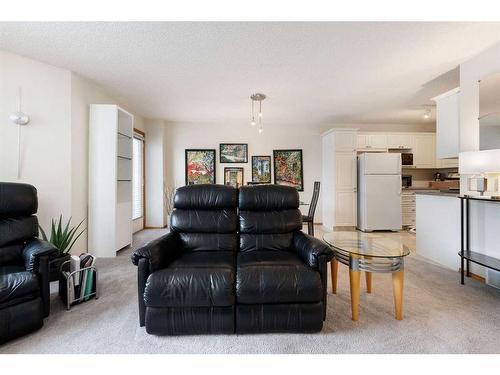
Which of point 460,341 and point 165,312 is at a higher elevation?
point 165,312

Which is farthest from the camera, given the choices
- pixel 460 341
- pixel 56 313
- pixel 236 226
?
pixel 236 226

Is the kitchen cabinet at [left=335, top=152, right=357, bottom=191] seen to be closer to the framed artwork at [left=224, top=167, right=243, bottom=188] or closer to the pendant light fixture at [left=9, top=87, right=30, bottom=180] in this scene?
the framed artwork at [left=224, top=167, right=243, bottom=188]

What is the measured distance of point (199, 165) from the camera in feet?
18.7

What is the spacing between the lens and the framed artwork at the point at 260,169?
5785 mm

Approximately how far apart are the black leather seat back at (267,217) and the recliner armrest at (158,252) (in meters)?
0.64

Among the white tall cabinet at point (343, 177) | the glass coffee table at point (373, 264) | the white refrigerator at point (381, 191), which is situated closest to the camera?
the glass coffee table at point (373, 264)

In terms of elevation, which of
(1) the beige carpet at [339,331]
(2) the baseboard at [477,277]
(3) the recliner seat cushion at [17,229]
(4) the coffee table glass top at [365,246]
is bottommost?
(1) the beige carpet at [339,331]

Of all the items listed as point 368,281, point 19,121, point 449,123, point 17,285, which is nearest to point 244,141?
point 449,123

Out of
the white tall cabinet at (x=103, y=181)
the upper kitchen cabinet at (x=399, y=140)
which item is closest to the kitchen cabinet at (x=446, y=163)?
the upper kitchen cabinet at (x=399, y=140)

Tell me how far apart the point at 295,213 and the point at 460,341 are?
1.49 metres

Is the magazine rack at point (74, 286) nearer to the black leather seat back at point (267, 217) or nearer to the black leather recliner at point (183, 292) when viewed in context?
the black leather recliner at point (183, 292)

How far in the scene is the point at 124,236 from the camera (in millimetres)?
3629
